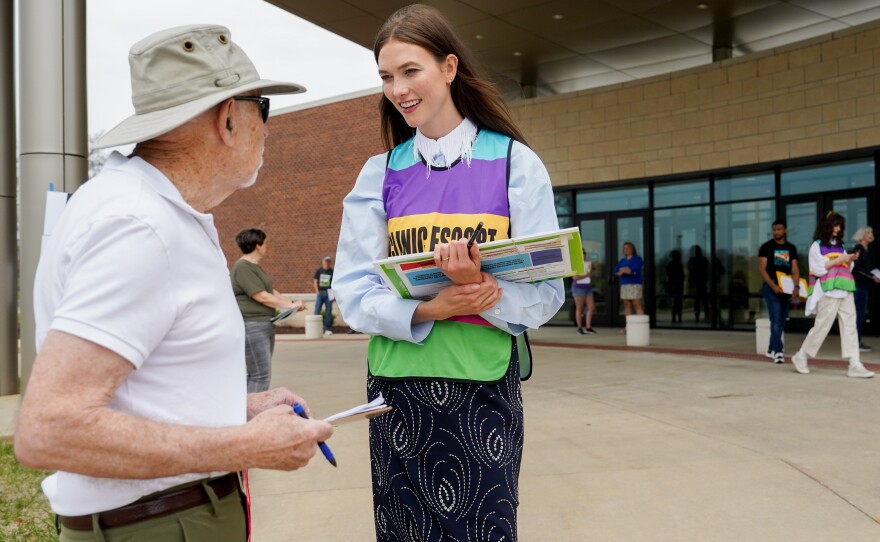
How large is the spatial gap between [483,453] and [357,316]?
512mm

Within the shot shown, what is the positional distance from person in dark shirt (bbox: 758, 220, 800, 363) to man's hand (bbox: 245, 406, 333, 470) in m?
10.0

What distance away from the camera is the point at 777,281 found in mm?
10328

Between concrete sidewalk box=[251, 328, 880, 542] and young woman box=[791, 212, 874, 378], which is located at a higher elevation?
young woman box=[791, 212, 874, 378]

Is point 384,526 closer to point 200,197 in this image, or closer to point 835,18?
point 200,197

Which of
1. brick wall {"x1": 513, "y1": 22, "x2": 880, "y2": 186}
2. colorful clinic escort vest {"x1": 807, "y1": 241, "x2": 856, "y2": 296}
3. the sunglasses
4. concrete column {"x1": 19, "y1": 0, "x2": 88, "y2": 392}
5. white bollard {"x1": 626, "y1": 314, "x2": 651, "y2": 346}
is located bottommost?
white bollard {"x1": 626, "y1": 314, "x2": 651, "y2": 346}

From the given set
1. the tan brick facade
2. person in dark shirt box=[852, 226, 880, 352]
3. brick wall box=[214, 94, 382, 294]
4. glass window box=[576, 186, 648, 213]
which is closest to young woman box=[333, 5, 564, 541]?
the tan brick facade

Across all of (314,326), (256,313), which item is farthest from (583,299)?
(256,313)

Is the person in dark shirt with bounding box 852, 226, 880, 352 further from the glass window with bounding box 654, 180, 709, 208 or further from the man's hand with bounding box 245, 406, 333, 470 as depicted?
the man's hand with bounding box 245, 406, 333, 470

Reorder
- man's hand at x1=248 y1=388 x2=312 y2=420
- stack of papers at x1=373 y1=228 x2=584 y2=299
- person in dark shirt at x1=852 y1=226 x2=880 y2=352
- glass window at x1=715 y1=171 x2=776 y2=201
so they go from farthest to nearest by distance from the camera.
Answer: glass window at x1=715 y1=171 x2=776 y2=201 < person in dark shirt at x1=852 y1=226 x2=880 y2=352 < stack of papers at x1=373 y1=228 x2=584 y2=299 < man's hand at x1=248 y1=388 x2=312 y2=420

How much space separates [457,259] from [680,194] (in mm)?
16073

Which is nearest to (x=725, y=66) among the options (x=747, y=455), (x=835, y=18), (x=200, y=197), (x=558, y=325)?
(x=835, y=18)

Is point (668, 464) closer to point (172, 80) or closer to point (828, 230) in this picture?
point (172, 80)

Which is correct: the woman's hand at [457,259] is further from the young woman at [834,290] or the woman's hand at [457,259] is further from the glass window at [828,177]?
the glass window at [828,177]

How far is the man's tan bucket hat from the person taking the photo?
1.37m
